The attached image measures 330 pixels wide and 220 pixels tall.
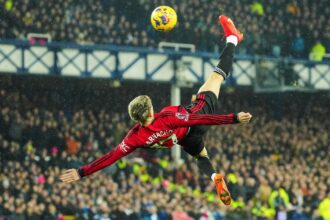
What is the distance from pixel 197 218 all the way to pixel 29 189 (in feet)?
13.0

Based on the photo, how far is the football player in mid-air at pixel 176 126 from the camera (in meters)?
12.1

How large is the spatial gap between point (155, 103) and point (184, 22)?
12.8ft

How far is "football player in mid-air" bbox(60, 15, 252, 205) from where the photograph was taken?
1215cm

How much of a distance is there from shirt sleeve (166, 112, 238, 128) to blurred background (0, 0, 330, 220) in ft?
25.5

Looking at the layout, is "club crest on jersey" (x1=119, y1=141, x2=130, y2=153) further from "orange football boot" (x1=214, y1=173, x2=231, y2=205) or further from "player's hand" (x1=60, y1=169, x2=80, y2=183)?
"orange football boot" (x1=214, y1=173, x2=231, y2=205)

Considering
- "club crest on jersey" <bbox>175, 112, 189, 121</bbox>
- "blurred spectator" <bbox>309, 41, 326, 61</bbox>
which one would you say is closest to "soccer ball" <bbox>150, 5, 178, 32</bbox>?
"club crest on jersey" <bbox>175, 112, 189, 121</bbox>

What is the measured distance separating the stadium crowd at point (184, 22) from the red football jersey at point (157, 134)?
537 inches

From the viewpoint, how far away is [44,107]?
90.0 feet

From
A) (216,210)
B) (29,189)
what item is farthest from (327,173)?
(29,189)

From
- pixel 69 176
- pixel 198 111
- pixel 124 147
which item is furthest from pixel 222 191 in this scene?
pixel 69 176

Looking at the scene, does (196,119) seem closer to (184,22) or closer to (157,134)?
(157,134)

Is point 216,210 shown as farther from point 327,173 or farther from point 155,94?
point 155,94

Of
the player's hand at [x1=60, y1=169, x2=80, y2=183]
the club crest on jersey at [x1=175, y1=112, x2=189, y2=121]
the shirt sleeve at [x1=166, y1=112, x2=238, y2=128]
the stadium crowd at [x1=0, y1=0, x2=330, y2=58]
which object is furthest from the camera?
the stadium crowd at [x1=0, y1=0, x2=330, y2=58]

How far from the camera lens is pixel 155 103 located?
30375 mm
